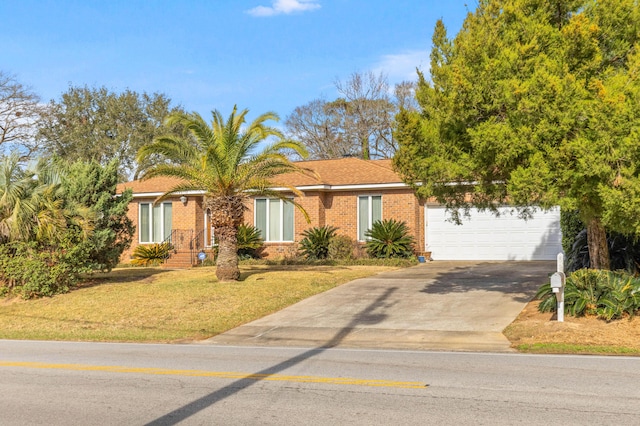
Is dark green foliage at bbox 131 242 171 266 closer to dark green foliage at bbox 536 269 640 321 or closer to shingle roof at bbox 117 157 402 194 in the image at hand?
shingle roof at bbox 117 157 402 194

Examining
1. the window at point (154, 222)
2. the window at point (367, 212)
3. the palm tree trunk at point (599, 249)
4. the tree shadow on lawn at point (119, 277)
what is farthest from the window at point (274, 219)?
the palm tree trunk at point (599, 249)

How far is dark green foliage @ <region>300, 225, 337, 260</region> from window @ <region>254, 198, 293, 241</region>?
1930mm

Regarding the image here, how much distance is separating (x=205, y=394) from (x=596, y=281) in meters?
9.07

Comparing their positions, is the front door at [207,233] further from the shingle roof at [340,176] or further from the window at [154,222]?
the shingle roof at [340,176]

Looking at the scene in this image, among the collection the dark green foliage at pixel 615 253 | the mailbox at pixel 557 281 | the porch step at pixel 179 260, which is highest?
the dark green foliage at pixel 615 253

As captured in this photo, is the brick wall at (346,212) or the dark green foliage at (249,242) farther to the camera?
the dark green foliage at (249,242)

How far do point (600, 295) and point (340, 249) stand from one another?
1414cm

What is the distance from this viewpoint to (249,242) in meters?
28.4

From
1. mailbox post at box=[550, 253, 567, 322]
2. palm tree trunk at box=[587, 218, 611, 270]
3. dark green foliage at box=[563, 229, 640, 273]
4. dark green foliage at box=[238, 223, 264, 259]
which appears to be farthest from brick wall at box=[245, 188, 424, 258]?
mailbox post at box=[550, 253, 567, 322]

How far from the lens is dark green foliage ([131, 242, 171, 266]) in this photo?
29.8 meters

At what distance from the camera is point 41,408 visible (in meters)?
7.46

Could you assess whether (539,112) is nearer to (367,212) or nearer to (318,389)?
(318,389)

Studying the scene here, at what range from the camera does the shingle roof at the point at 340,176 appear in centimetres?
2781

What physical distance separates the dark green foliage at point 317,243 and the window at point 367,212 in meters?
1.40
